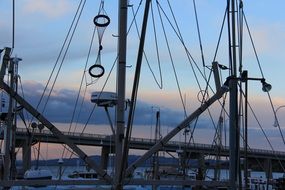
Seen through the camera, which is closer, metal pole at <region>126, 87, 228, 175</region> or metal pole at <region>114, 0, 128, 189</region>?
metal pole at <region>114, 0, 128, 189</region>

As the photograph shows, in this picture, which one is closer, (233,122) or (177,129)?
(233,122)

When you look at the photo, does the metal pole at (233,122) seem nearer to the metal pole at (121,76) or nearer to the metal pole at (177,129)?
the metal pole at (177,129)

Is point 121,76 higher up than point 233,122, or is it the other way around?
point 121,76

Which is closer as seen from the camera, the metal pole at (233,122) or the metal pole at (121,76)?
the metal pole at (233,122)

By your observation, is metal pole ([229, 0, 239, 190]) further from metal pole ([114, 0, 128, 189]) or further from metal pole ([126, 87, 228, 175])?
metal pole ([114, 0, 128, 189])

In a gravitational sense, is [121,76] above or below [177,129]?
above

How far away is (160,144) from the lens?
12.1m

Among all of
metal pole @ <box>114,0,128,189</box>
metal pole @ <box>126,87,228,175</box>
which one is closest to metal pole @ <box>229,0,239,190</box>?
metal pole @ <box>126,87,228,175</box>

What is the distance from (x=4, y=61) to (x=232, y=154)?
5.01m

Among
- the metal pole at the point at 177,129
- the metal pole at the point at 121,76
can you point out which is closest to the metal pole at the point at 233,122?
the metal pole at the point at 177,129

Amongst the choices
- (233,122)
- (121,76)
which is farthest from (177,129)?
(121,76)

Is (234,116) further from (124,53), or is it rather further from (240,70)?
(124,53)

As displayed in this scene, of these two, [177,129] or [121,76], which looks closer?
[121,76]

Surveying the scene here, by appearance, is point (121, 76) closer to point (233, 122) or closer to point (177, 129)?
point (177, 129)
